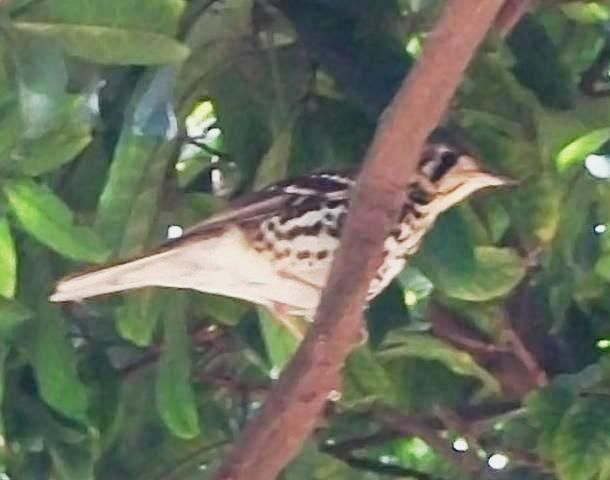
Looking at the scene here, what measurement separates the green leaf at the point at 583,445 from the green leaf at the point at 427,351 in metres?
0.19

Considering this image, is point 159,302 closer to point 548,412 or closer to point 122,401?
point 122,401

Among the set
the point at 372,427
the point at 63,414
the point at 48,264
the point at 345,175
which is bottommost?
the point at 372,427

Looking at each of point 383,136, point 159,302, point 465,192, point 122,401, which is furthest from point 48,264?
point 383,136

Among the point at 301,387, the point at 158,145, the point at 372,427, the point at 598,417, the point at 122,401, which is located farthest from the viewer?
the point at 372,427

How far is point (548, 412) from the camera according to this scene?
4.85 feet

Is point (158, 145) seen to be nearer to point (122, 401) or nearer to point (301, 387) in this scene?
point (301, 387)

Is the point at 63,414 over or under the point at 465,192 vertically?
under

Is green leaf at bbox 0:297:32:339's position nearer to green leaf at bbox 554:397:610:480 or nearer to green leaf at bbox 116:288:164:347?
green leaf at bbox 116:288:164:347

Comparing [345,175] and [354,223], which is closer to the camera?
[354,223]

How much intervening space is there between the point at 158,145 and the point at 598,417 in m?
0.41

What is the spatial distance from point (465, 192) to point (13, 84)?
44 centimetres

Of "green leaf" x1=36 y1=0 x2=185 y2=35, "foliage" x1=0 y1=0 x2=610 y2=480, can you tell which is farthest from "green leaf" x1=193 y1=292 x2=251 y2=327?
"green leaf" x1=36 y1=0 x2=185 y2=35

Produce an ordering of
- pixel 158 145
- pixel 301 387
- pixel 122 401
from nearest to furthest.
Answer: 1. pixel 301 387
2. pixel 158 145
3. pixel 122 401

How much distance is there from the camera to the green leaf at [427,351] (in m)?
1.61
